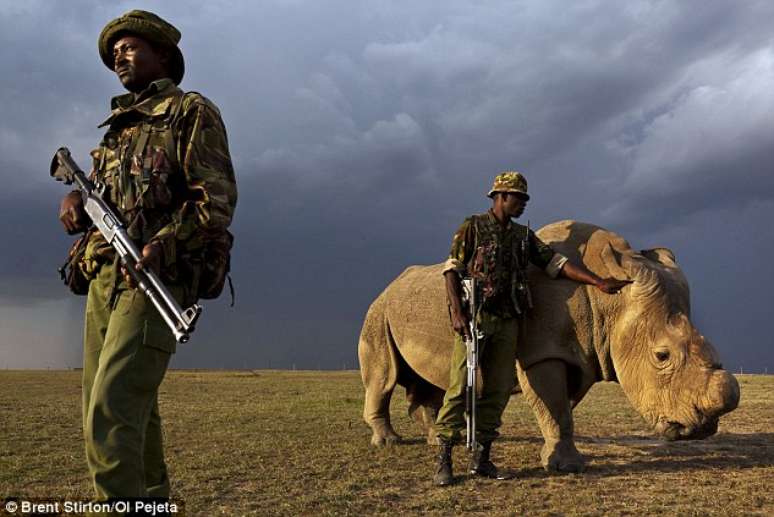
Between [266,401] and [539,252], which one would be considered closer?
[539,252]

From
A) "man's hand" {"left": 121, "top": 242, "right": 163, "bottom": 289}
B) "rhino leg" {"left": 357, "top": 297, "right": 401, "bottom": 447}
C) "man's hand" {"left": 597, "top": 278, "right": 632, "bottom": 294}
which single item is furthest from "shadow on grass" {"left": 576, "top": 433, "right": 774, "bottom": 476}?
"man's hand" {"left": 121, "top": 242, "right": 163, "bottom": 289}

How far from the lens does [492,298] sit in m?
5.93

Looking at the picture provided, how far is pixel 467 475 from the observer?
587 centimetres

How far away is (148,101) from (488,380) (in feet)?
12.6

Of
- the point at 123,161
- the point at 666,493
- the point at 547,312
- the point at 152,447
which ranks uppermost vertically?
the point at 123,161

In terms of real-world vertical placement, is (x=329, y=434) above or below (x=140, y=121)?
below

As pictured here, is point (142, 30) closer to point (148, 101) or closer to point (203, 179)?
point (148, 101)

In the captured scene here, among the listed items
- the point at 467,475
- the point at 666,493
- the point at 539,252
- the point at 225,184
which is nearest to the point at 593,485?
the point at 666,493

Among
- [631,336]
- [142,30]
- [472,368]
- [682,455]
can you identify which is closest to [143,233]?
[142,30]

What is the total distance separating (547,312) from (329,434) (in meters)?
3.89

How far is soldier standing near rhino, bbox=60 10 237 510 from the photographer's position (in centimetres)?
284

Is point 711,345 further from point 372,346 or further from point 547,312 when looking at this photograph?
point 372,346

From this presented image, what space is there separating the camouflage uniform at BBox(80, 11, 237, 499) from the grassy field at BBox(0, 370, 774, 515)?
6.70 feet

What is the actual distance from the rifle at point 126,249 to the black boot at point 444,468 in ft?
10.6
